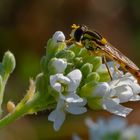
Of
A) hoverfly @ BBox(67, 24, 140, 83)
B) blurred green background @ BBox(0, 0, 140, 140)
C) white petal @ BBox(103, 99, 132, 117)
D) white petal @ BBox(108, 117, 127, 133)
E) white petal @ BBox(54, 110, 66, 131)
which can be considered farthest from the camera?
blurred green background @ BBox(0, 0, 140, 140)

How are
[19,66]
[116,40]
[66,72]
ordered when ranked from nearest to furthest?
[66,72], [19,66], [116,40]

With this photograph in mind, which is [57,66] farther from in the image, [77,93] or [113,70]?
[113,70]

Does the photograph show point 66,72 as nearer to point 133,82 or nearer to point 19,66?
point 133,82

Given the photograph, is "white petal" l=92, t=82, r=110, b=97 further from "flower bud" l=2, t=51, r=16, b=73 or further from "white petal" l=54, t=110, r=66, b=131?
"flower bud" l=2, t=51, r=16, b=73

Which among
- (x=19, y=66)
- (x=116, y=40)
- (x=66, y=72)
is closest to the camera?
(x=66, y=72)

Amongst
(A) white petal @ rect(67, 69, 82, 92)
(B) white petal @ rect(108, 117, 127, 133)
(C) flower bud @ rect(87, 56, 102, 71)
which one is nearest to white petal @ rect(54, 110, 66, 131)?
(A) white petal @ rect(67, 69, 82, 92)

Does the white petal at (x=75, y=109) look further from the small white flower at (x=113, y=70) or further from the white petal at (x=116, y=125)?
the white petal at (x=116, y=125)

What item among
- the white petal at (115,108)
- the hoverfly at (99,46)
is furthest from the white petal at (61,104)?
the hoverfly at (99,46)

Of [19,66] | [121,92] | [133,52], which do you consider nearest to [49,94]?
[121,92]
